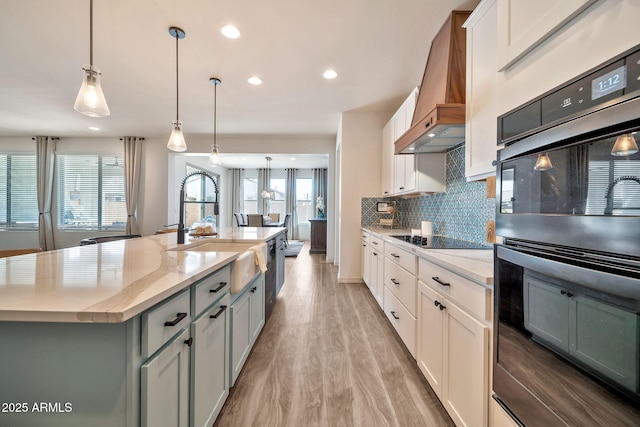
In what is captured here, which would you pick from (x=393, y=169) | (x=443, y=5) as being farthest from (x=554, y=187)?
(x=393, y=169)

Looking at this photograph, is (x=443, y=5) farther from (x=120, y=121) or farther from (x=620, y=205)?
(x=120, y=121)

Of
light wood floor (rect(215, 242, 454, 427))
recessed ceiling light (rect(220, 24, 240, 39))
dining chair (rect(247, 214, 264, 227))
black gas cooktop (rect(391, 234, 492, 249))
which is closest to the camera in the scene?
light wood floor (rect(215, 242, 454, 427))

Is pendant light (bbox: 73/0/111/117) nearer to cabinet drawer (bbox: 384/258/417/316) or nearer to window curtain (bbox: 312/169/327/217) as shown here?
cabinet drawer (bbox: 384/258/417/316)

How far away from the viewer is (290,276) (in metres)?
A: 4.39

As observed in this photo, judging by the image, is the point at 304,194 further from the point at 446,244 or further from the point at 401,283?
the point at 446,244

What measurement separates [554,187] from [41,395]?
155 cm

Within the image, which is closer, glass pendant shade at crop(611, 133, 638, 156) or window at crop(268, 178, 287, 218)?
glass pendant shade at crop(611, 133, 638, 156)

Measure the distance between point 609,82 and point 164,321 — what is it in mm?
1375

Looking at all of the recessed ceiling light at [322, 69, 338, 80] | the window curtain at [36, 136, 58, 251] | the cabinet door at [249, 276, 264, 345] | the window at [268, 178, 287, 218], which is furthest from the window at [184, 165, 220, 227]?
the cabinet door at [249, 276, 264, 345]

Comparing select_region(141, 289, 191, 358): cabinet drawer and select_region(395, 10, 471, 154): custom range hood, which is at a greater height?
select_region(395, 10, 471, 154): custom range hood

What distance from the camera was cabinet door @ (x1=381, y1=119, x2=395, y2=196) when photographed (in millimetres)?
3426

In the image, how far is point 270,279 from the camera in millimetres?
2660

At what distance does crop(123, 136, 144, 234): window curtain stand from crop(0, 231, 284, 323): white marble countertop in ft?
15.4

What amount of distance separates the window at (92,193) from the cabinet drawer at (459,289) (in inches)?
260
